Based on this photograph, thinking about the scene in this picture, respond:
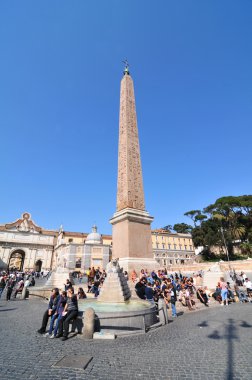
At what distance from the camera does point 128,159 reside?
634 inches

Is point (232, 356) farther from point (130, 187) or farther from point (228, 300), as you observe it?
point (130, 187)

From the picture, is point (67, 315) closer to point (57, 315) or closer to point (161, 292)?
point (57, 315)

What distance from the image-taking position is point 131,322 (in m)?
5.66

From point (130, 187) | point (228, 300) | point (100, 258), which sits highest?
point (130, 187)

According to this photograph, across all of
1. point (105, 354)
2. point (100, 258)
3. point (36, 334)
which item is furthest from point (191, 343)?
point (100, 258)

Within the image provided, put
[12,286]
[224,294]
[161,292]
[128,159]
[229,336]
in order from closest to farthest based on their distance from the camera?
1. [229,336]
2. [161,292]
3. [224,294]
4. [12,286]
5. [128,159]

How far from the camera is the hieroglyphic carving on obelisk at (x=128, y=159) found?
1504 centimetres

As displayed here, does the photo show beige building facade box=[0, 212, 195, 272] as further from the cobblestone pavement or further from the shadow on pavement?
the cobblestone pavement

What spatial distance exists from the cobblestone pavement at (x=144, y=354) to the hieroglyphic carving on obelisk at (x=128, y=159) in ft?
30.9

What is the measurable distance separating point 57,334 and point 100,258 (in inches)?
1747

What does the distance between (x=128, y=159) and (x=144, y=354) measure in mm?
13217

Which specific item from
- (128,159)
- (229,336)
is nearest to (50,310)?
(229,336)

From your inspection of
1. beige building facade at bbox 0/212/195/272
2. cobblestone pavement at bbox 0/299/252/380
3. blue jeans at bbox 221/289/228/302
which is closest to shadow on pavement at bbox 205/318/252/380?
cobblestone pavement at bbox 0/299/252/380

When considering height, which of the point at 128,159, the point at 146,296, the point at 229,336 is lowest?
the point at 229,336
